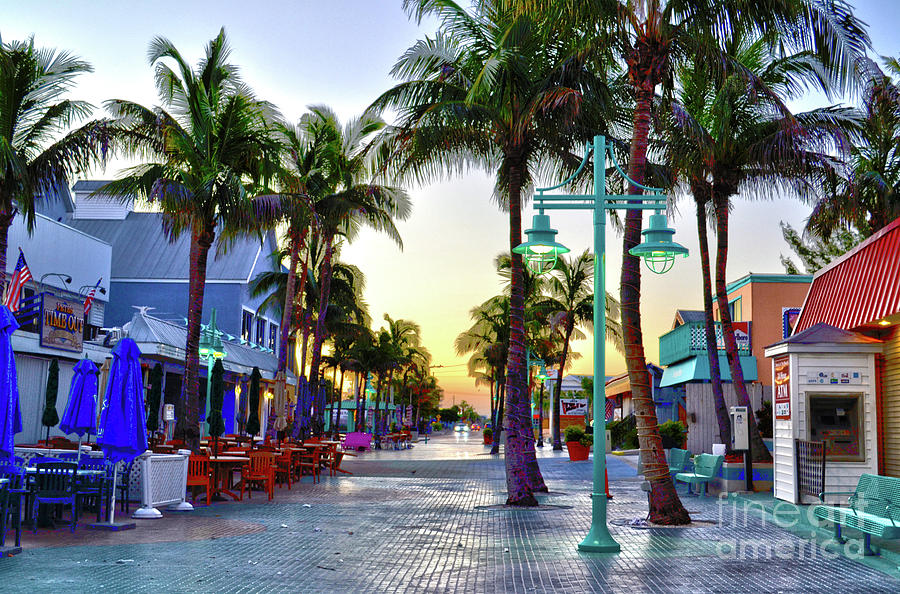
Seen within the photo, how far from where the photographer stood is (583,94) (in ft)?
51.5

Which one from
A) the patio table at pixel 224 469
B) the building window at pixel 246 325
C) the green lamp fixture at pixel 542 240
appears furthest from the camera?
the building window at pixel 246 325

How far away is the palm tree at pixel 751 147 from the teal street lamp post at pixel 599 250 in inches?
353

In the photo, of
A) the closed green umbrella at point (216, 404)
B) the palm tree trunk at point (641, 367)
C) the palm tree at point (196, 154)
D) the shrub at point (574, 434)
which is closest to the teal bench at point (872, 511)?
the palm tree trunk at point (641, 367)

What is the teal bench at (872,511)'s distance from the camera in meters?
9.72

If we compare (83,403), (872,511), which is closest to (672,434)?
(872,511)

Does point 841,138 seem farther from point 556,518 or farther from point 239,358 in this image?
point 239,358

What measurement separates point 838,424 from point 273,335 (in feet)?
121

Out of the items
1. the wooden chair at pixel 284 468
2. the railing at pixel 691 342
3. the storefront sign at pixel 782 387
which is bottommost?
the wooden chair at pixel 284 468

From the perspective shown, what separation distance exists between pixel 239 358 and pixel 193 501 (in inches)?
891

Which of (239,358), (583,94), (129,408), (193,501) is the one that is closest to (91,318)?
(239,358)

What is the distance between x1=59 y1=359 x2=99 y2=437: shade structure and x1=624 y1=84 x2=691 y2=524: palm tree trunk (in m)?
8.69

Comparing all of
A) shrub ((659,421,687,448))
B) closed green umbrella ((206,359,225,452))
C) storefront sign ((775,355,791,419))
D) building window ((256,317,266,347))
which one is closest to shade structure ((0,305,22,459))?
closed green umbrella ((206,359,225,452))

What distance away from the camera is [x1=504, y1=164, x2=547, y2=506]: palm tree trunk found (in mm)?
16391

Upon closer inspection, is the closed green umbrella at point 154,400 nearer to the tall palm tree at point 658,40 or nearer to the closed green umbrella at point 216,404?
the closed green umbrella at point 216,404
